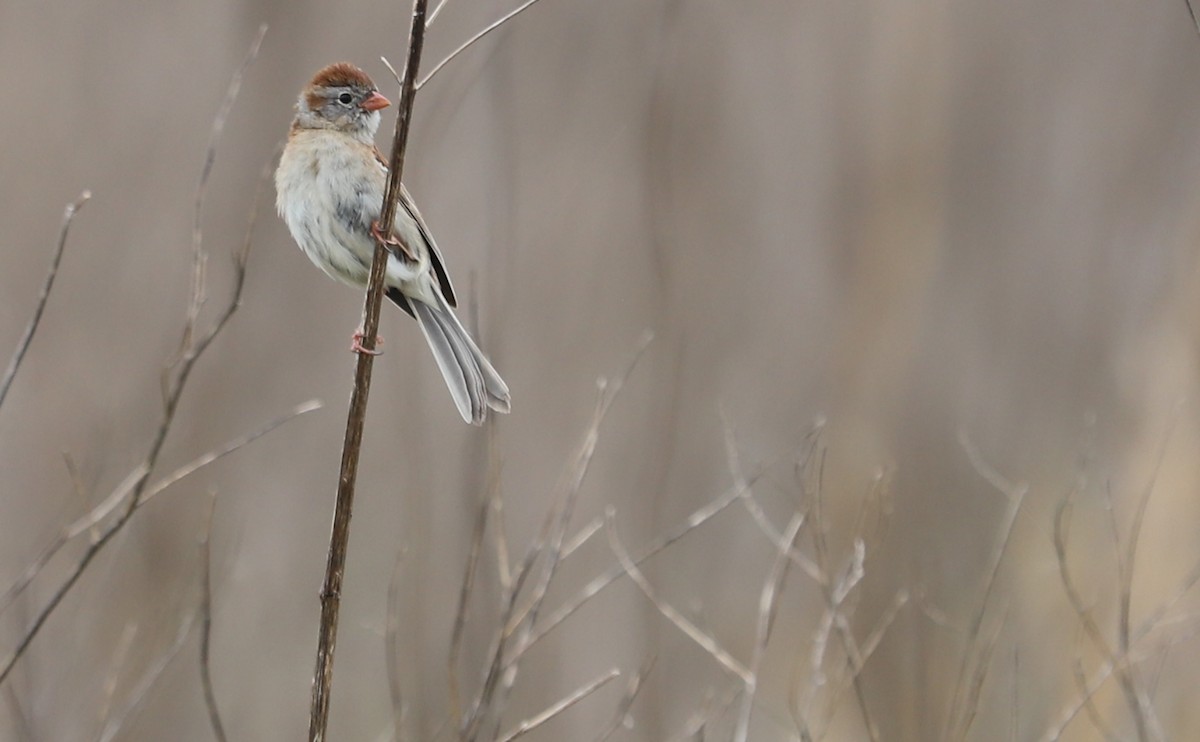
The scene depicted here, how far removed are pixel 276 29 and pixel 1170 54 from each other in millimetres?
5084

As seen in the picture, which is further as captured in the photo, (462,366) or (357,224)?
(357,224)

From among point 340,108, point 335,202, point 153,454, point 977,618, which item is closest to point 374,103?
point 340,108

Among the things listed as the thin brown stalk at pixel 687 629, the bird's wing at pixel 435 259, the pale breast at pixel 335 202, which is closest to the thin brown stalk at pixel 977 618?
the thin brown stalk at pixel 687 629

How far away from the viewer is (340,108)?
3.57 meters

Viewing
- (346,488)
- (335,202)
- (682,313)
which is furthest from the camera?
(682,313)

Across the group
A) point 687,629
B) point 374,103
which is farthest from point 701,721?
point 374,103

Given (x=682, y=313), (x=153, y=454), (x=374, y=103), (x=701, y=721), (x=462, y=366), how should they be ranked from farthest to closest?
(x=682, y=313)
(x=374, y=103)
(x=462, y=366)
(x=701, y=721)
(x=153, y=454)

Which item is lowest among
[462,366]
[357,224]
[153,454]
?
[462,366]

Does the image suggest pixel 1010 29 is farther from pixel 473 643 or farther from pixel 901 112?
pixel 473 643

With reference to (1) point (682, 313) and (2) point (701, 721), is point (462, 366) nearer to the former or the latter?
(2) point (701, 721)

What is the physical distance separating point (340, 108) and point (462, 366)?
0.96m

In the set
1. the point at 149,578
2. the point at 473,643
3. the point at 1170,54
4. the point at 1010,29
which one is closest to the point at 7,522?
the point at 149,578

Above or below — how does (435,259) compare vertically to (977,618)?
above

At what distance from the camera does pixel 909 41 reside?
24.6ft
